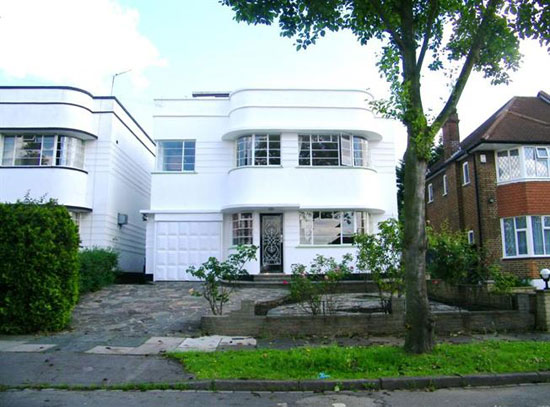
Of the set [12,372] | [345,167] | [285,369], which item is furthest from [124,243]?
[285,369]

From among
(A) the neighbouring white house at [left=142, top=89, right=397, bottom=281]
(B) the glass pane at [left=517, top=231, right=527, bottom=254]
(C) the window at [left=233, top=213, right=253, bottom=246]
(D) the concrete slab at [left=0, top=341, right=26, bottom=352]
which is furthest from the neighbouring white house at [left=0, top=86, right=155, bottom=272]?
(B) the glass pane at [left=517, top=231, right=527, bottom=254]

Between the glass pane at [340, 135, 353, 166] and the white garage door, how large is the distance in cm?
580

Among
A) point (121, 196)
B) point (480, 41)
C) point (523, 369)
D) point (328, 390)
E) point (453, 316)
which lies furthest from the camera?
point (121, 196)

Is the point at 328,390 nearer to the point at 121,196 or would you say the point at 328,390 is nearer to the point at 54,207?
the point at 54,207

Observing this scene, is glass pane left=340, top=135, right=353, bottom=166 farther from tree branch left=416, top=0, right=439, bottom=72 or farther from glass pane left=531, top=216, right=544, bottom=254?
tree branch left=416, top=0, right=439, bottom=72

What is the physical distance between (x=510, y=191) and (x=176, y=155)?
1492 cm

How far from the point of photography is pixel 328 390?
6.65 m

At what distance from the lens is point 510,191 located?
69.2 ft

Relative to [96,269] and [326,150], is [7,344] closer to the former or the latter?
[96,269]

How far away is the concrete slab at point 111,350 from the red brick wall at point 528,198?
17996 millimetres

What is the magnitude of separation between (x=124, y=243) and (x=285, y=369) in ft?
51.9

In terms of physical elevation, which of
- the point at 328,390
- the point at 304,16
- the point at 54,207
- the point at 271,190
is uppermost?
the point at 304,16

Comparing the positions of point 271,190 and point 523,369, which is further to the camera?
point 271,190

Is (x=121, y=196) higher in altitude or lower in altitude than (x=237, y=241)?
higher
